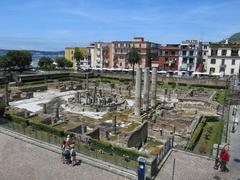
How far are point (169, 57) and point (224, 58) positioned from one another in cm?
2071

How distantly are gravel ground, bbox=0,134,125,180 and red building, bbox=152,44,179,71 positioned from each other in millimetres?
70763

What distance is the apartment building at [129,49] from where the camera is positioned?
90312 mm

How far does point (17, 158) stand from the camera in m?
17.2

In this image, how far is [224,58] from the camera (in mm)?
69000

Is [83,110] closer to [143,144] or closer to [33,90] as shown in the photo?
[143,144]

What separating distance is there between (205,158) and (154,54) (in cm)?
8374

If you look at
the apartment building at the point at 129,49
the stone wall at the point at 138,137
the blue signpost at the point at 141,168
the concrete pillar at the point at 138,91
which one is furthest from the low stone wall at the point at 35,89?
the blue signpost at the point at 141,168

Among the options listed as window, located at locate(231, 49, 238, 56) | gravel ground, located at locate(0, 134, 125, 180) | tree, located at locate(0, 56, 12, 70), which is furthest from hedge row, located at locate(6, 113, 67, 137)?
tree, located at locate(0, 56, 12, 70)

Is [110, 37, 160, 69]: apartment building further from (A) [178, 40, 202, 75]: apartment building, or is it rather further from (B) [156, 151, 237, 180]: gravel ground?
(B) [156, 151, 237, 180]: gravel ground

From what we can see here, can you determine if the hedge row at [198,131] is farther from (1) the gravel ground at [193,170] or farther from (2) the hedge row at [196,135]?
(1) the gravel ground at [193,170]

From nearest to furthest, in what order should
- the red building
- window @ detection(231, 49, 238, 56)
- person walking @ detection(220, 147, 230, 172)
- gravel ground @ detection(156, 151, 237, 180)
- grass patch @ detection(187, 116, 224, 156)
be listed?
gravel ground @ detection(156, 151, 237, 180) → person walking @ detection(220, 147, 230, 172) → grass patch @ detection(187, 116, 224, 156) → window @ detection(231, 49, 238, 56) → the red building

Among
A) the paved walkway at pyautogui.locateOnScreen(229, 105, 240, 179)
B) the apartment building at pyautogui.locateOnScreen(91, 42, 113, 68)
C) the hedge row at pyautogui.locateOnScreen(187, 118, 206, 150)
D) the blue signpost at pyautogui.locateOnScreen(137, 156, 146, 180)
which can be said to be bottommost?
the hedge row at pyautogui.locateOnScreen(187, 118, 206, 150)

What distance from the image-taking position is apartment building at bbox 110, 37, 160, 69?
3556 inches

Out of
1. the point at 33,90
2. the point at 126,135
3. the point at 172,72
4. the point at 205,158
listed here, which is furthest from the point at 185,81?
the point at 205,158
